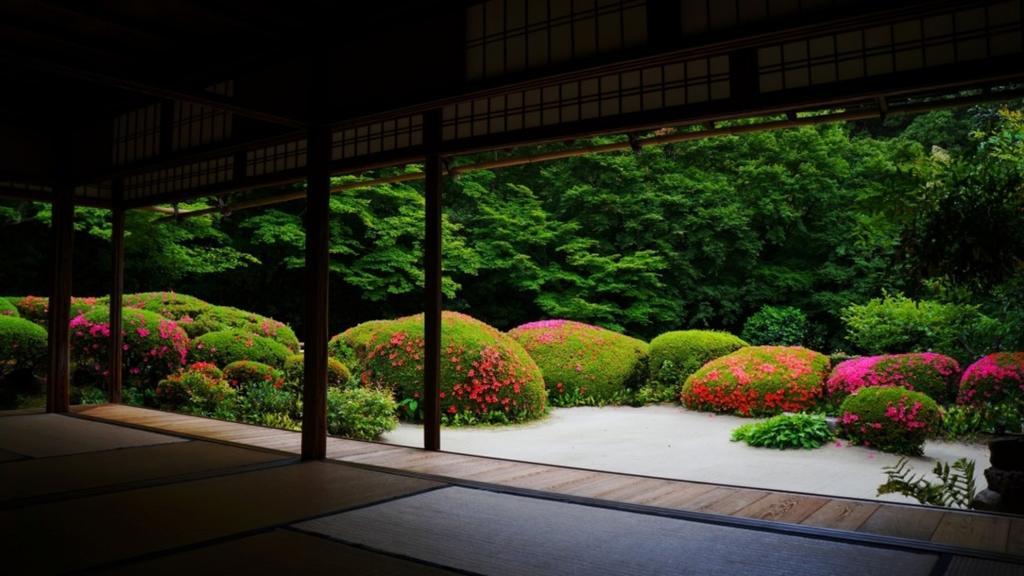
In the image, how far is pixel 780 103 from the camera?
3521 mm

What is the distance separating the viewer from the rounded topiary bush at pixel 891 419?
19.6 feet

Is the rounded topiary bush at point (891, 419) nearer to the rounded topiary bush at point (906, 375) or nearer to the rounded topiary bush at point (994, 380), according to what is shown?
the rounded topiary bush at point (994, 380)

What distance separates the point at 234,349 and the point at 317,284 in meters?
4.40

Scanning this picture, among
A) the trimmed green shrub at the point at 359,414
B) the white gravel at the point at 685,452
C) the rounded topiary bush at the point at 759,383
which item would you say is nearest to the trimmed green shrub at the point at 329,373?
the trimmed green shrub at the point at 359,414

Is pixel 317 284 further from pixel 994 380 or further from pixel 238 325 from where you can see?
pixel 994 380

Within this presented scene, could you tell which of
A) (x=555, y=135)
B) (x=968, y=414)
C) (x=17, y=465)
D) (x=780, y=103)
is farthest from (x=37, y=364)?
(x=968, y=414)

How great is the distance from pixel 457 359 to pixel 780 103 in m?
4.97

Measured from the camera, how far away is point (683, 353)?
32.7 feet

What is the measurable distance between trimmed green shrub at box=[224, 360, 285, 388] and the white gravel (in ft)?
5.60

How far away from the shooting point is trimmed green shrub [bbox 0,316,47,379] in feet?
25.2

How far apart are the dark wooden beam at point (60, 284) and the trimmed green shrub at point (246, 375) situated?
1.63 metres

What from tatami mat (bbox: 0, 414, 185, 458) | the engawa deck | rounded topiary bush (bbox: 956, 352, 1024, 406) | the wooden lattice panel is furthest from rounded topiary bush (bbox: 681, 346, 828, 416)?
tatami mat (bbox: 0, 414, 185, 458)

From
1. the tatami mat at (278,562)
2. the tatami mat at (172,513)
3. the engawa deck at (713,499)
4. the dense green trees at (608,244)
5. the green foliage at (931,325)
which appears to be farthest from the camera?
the dense green trees at (608,244)

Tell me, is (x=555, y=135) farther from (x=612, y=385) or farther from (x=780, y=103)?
(x=612, y=385)
